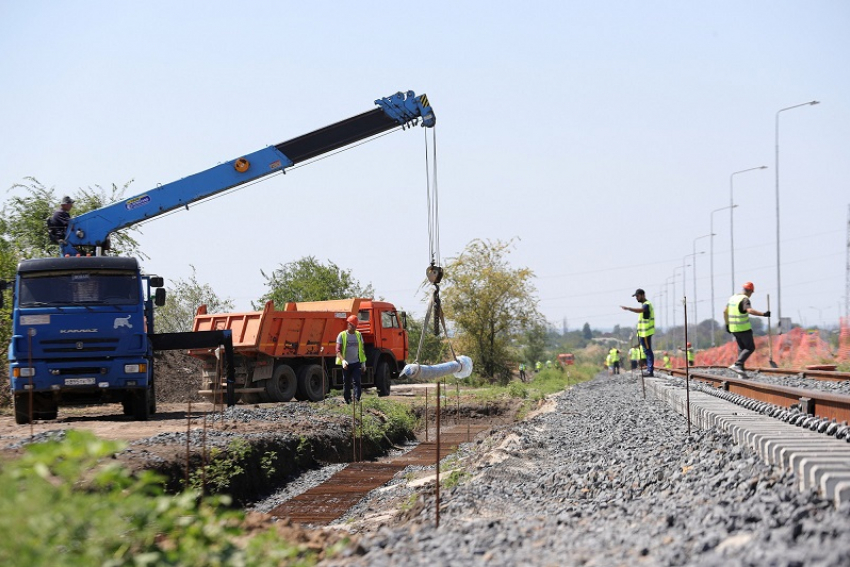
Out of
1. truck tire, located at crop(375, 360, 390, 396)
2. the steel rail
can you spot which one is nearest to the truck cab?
the steel rail

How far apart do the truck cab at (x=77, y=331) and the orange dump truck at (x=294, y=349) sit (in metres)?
4.61

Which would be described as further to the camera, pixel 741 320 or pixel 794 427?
pixel 741 320

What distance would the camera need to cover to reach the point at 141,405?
17.5 metres

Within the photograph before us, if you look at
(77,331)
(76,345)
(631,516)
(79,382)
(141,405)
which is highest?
(77,331)

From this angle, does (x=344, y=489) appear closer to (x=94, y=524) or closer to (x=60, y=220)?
(x=60, y=220)

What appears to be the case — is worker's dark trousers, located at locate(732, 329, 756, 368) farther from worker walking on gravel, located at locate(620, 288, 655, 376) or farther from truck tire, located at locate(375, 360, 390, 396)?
truck tire, located at locate(375, 360, 390, 396)

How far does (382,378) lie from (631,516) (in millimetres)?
21662

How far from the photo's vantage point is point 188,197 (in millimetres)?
19250

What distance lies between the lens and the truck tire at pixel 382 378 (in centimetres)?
2783

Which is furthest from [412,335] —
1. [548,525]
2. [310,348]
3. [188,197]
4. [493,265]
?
[548,525]

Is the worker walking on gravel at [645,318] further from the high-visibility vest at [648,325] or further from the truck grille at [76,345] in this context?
the truck grille at [76,345]

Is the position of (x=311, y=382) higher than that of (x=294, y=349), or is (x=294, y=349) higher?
(x=294, y=349)

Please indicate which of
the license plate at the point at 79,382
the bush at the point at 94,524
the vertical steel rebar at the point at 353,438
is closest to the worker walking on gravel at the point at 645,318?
the vertical steel rebar at the point at 353,438

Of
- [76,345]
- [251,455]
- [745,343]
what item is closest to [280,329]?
[76,345]
